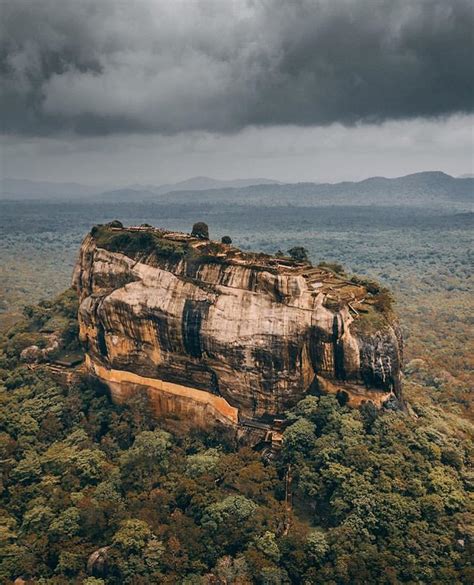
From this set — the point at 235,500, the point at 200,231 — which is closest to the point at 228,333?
the point at 235,500

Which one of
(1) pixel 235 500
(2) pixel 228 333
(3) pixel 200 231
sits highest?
(3) pixel 200 231

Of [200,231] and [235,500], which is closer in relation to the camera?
[235,500]

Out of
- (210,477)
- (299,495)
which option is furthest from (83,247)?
(299,495)

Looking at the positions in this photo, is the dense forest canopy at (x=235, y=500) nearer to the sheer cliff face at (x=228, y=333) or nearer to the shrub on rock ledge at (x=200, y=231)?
the sheer cliff face at (x=228, y=333)

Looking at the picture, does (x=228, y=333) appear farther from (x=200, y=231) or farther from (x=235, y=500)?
(x=200, y=231)

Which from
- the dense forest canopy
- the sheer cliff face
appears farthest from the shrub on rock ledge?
the dense forest canopy

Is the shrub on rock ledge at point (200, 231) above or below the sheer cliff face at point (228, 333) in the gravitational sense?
above

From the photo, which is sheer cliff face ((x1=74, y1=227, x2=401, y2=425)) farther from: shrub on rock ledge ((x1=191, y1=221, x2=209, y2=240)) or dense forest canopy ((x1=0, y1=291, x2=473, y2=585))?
shrub on rock ledge ((x1=191, y1=221, x2=209, y2=240))

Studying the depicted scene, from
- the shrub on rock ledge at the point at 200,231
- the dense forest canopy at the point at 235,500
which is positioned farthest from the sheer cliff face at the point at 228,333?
the shrub on rock ledge at the point at 200,231
